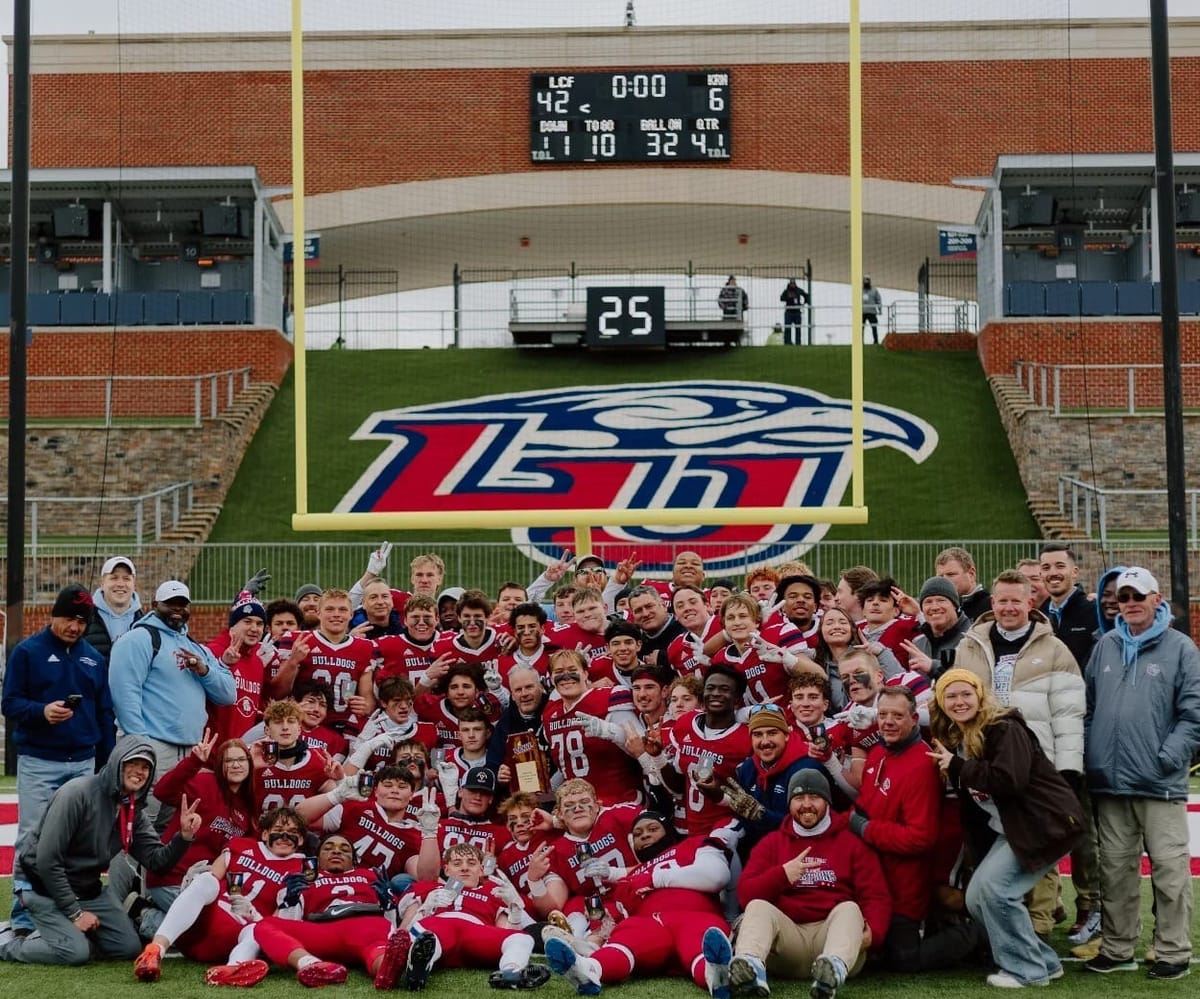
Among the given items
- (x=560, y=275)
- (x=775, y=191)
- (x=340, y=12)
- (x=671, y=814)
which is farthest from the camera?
(x=775, y=191)

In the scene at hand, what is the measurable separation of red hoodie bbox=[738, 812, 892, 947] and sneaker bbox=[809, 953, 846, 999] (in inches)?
13.3

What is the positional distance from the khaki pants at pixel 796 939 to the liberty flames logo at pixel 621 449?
2.74m

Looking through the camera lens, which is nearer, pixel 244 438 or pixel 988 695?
pixel 988 695

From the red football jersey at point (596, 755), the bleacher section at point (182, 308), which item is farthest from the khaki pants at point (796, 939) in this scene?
the bleacher section at point (182, 308)

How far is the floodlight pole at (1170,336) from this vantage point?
378 inches

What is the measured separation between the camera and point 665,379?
1110 centimetres

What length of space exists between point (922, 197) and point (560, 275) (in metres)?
15.2

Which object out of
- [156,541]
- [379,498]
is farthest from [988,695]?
[156,541]

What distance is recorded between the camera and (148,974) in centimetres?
545

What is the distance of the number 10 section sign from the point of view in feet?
32.7

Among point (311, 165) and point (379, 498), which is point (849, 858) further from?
point (311, 165)

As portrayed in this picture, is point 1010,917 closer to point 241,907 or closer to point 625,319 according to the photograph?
point 241,907

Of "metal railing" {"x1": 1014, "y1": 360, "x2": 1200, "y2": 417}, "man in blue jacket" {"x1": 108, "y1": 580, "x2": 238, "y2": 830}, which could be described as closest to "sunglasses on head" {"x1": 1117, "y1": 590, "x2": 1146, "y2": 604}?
"man in blue jacket" {"x1": 108, "y1": 580, "x2": 238, "y2": 830}

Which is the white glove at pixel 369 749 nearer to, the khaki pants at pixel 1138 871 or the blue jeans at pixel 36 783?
the blue jeans at pixel 36 783
